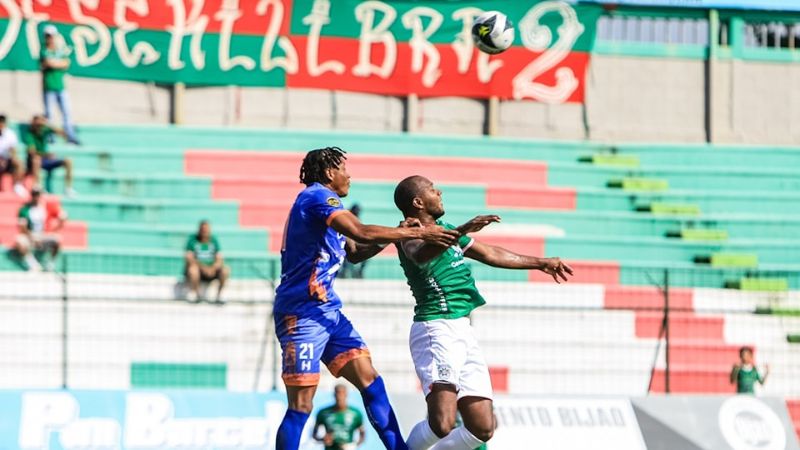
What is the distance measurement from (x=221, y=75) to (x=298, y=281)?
13413mm

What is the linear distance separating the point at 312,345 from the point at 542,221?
12.1m

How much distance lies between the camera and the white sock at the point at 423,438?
8.70 meters

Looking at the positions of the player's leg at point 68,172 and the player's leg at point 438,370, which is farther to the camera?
the player's leg at point 68,172

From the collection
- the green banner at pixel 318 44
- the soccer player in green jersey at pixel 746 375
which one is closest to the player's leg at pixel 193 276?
the green banner at pixel 318 44

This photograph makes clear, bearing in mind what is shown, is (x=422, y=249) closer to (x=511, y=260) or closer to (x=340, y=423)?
(x=511, y=260)

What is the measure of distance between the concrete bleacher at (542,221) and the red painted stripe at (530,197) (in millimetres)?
21

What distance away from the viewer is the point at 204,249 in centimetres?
1723

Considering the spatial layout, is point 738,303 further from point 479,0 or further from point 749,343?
point 479,0

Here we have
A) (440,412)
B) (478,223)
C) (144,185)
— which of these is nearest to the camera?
(478,223)

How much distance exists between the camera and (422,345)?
28.6 feet

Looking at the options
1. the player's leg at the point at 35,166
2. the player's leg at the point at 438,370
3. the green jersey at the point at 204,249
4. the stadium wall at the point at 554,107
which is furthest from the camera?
the stadium wall at the point at 554,107

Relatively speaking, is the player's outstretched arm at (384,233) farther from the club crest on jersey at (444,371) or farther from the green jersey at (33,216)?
the green jersey at (33,216)

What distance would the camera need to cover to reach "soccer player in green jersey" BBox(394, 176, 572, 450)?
857cm

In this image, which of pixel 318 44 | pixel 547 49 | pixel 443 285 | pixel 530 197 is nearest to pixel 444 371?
pixel 443 285
